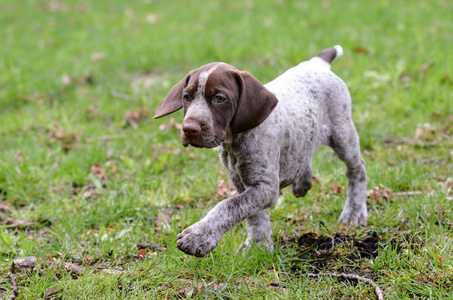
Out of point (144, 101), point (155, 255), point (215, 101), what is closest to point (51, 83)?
point (144, 101)

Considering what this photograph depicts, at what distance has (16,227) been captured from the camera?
14.5 feet

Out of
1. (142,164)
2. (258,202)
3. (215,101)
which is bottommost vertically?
(142,164)

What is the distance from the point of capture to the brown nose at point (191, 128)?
2762 millimetres

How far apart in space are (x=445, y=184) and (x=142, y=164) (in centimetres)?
306

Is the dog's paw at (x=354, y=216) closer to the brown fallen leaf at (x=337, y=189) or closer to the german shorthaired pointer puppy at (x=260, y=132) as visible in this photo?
the german shorthaired pointer puppy at (x=260, y=132)

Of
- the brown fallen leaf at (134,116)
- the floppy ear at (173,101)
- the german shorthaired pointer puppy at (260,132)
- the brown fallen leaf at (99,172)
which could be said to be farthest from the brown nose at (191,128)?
the brown fallen leaf at (134,116)

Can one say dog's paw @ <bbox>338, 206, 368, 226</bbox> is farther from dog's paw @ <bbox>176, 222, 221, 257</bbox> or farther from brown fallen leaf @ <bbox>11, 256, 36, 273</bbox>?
brown fallen leaf @ <bbox>11, 256, 36, 273</bbox>

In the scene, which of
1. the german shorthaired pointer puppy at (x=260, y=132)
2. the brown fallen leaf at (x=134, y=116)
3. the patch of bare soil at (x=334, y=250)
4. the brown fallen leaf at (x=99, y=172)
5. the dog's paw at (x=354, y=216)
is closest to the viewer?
the german shorthaired pointer puppy at (x=260, y=132)

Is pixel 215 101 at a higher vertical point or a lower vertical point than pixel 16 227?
higher

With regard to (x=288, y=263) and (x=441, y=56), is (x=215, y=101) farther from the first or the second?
(x=441, y=56)

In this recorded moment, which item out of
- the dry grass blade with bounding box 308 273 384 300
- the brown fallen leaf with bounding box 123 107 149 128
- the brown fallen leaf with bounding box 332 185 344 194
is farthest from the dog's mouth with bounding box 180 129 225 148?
the brown fallen leaf with bounding box 123 107 149 128

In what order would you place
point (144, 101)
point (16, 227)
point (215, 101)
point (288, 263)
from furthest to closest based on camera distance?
point (144, 101) < point (16, 227) < point (288, 263) < point (215, 101)

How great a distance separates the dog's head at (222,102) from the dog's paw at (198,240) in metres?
0.49

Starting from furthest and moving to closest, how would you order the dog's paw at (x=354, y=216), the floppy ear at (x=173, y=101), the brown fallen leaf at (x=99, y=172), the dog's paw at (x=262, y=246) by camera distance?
the brown fallen leaf at (x=99, y=172)
the dog's paw at (x=354, y=216)
the dog's paw at (x=262, y=246)
the floppy ear at (x=173, y=101)
